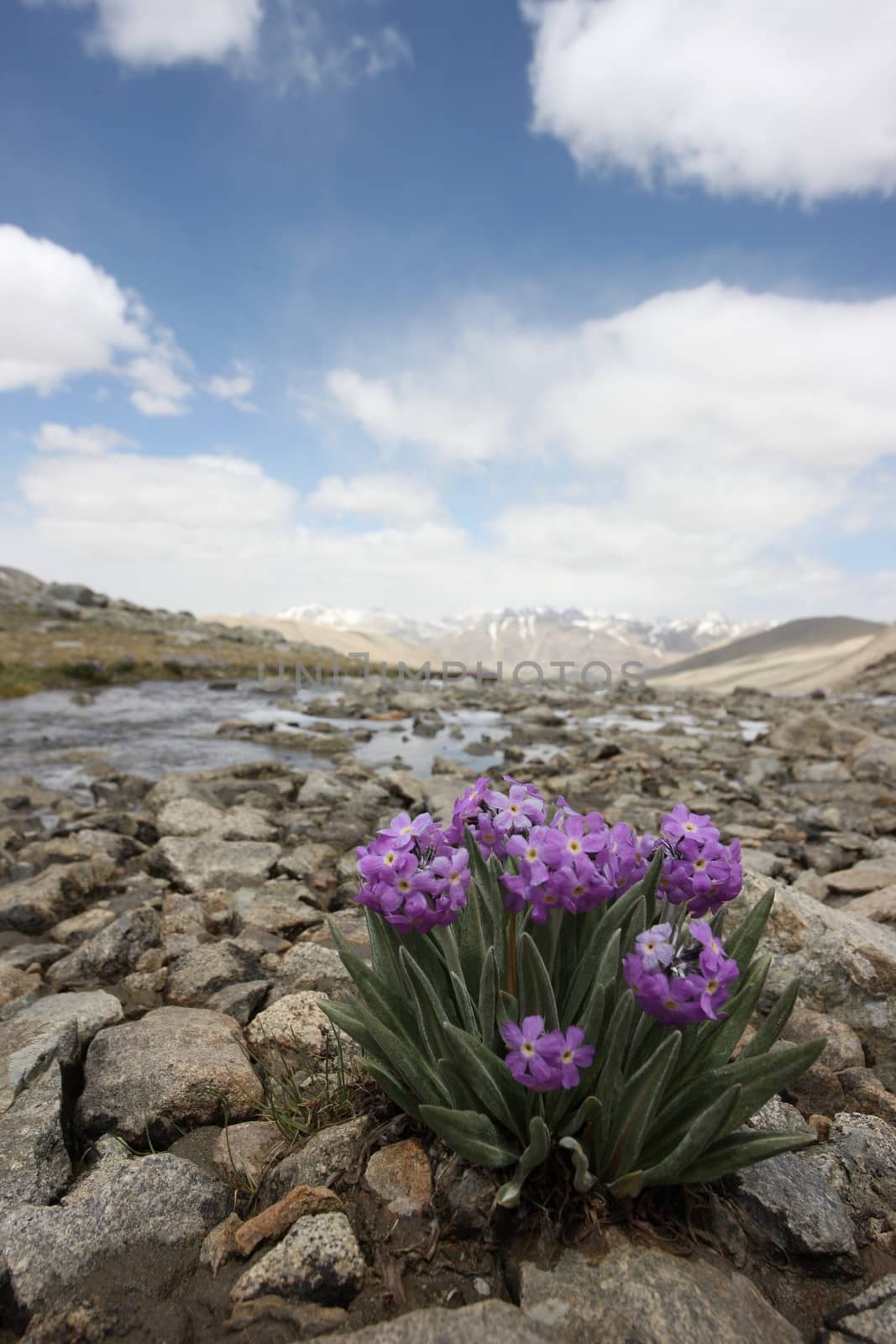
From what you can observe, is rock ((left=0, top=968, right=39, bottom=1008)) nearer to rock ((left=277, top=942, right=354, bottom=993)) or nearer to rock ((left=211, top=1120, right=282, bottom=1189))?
rock ((left=277, top=942, right=354, bottom=993))

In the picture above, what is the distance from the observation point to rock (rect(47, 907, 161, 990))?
17.6 feet

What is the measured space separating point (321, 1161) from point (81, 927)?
13.9 feet

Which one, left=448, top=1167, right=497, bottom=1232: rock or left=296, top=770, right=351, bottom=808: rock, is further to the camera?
left=296, top=770, right=351, bottom=808: rock

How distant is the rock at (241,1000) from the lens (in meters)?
4.62

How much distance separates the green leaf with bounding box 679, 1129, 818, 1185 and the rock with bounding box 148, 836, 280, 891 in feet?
17.9

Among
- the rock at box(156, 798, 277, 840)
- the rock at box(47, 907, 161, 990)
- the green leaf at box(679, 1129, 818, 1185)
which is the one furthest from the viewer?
the rock at box(156, 798, 277, 840)

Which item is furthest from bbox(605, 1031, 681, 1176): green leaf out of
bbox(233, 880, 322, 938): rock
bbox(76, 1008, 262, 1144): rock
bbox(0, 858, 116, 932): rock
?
bbox(0, 858, 116, 932): rock

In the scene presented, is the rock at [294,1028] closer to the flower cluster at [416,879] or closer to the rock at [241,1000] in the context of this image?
the rock at [241,1000]

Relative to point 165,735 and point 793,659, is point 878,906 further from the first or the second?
point 793,659

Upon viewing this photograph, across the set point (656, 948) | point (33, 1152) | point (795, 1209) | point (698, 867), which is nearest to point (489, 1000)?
point (656, 948)

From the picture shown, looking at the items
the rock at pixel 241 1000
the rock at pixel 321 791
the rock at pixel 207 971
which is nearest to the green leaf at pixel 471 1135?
the rock at pixel 241 1000

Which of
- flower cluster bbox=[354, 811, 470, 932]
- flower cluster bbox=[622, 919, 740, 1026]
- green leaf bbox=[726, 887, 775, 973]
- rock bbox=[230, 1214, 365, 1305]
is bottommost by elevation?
rock bbox=[230, 1214, 365, 1305]

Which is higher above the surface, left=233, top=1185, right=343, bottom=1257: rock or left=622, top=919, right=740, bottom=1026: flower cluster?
left=622, top=919, right=740, bottom=1026: flower cluster

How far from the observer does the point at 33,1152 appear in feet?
10.2
